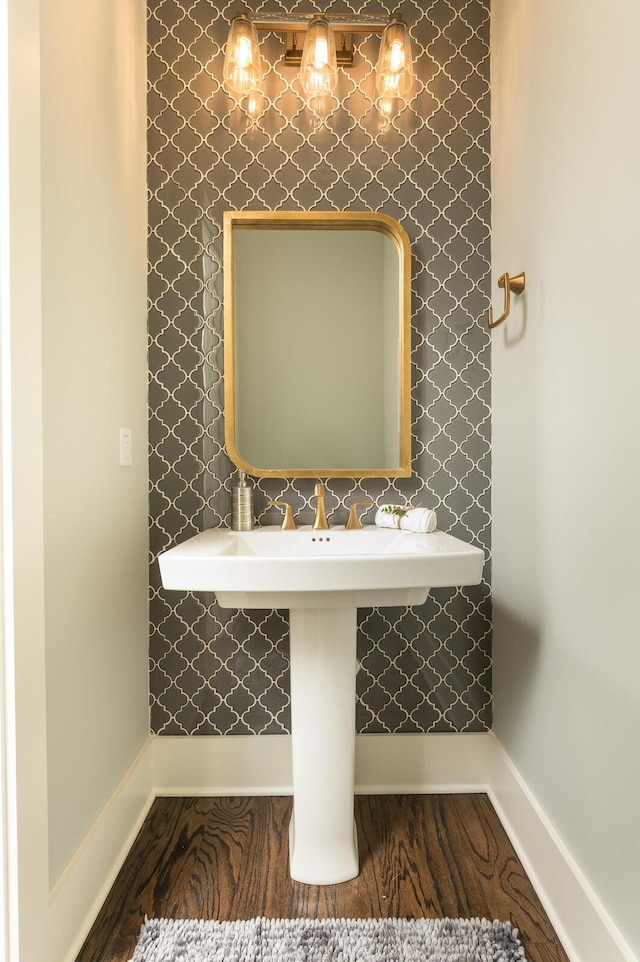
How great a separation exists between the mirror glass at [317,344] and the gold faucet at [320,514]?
0.08m

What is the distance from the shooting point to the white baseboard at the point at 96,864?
1201 millimetres

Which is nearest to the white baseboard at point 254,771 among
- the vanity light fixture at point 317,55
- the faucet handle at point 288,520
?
the faucet handle at point 288,520

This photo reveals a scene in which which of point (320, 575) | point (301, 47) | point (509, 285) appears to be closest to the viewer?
point (320, 575)

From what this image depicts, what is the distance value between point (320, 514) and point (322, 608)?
421 millimetres

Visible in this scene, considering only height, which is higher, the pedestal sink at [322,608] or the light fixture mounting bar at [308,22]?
the light fixture mounting bar at [308,22]

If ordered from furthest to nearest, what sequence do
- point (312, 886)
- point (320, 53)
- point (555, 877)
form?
1. point (320, 53)
2. point (312, 886)
3. point (555, 877)

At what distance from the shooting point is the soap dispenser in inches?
69.7

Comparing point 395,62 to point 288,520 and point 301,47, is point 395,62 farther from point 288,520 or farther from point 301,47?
point 288,520

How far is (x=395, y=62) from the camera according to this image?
175 cm

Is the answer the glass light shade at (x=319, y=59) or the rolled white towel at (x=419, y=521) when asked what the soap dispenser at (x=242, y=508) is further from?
the glass light shade at (x=319, y=59)

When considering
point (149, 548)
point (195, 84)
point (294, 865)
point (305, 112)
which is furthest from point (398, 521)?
point (195, 84)

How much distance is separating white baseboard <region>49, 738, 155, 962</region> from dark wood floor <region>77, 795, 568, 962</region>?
0.10 feet

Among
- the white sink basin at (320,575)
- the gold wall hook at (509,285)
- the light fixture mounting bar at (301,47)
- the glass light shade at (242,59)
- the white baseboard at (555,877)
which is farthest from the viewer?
the light fixture mounting bar at (301,47)

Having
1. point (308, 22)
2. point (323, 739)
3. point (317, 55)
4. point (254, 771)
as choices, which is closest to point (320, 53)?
point (317, 55)
